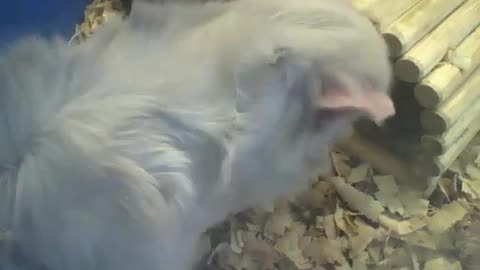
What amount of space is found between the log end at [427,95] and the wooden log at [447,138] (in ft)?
0.26

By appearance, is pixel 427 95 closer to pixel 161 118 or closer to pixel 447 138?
pixel 447 138

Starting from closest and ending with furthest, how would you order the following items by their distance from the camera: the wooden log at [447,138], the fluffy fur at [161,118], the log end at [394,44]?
the fluffy fur at [161,118]
the log end at [394,44]
the wooden log at [447,138]

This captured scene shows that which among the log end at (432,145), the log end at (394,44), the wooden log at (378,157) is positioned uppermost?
the log end at (394,44)

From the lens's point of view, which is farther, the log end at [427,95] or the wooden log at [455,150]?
the wooden log at [455,150]

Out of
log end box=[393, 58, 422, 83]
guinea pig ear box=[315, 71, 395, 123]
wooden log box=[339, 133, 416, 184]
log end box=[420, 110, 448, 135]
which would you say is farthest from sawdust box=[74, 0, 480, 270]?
guinea pig ear box=[315, 71, 395, 123]

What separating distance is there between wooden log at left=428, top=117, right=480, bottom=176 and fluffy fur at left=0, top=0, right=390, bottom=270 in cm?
44

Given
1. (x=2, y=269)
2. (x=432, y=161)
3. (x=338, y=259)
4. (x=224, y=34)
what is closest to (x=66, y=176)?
(x=2, y=269)

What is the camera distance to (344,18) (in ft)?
4.75

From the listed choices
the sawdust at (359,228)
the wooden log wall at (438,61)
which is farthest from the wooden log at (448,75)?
the sawdust at (359,228)

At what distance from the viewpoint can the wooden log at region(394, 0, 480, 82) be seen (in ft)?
5.77

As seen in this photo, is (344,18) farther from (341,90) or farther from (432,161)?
(432,161)

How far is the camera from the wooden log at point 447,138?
6.07 feet

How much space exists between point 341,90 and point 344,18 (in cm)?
12

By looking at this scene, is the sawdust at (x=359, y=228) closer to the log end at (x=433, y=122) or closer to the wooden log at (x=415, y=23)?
the log end at (x=433, y=122)
